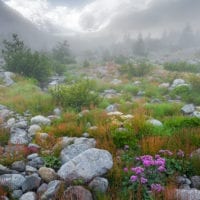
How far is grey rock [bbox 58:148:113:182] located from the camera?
4812 mm

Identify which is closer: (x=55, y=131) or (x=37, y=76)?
(x=55, y=131)

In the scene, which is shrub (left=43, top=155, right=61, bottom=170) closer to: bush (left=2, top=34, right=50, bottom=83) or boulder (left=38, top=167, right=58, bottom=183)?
boulder (left=38, top=167, right=58, bottom=183)

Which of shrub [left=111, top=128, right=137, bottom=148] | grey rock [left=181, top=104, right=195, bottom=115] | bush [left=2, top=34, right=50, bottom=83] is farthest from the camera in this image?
bush [left=2, top=34, right=50, bottom=83]

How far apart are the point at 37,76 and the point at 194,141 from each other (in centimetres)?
1202

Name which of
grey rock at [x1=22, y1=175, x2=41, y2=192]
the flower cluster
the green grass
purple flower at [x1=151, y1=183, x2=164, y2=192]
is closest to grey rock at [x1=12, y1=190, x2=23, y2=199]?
grey rock at [x1=22, y1=175, x2=41, y2=192]

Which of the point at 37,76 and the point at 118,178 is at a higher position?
the point at 37,76

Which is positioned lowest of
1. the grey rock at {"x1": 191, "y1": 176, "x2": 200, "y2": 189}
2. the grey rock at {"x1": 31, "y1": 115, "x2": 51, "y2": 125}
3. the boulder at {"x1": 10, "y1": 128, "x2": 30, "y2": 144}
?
the grey rock at {"x1": 191, "y1": 176, "x2": 200, "y2": 189}

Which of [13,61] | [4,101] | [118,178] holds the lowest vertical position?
[118,178]

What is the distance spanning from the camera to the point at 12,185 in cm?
469

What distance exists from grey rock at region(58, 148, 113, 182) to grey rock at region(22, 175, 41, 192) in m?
0.41

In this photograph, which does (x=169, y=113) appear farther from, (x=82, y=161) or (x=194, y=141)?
(x=82, y=161)

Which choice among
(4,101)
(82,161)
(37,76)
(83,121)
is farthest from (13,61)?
(82,161)

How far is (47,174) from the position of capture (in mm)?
4965

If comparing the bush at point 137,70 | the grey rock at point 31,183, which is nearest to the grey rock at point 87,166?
the grey rock at point 31,183
